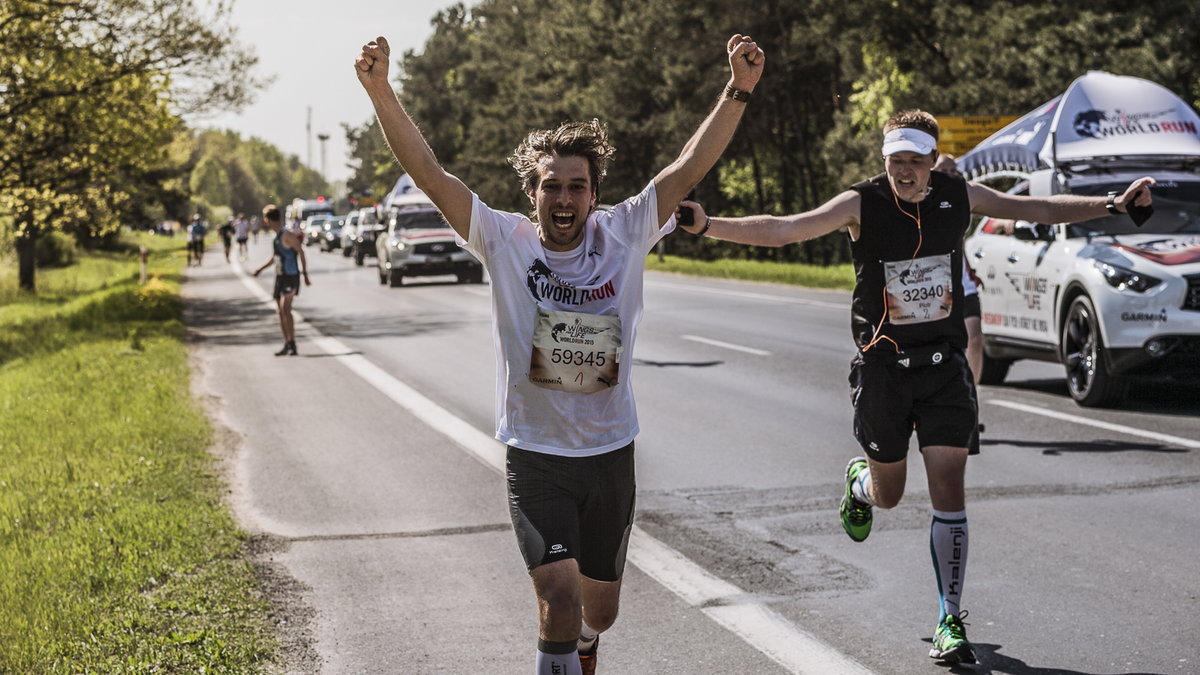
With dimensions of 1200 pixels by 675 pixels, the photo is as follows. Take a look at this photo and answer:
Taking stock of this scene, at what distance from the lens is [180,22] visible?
95.0 ft

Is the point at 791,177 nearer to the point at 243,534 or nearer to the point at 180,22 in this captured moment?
the point at 180,22

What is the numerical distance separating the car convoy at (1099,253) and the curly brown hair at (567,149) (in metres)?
7.48

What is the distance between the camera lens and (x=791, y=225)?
19.2 ft

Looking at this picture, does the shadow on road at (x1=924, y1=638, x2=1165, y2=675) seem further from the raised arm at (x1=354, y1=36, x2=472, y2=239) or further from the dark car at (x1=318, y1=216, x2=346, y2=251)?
the dark car at (x1=318, y1=216, x2=346, y2=251)

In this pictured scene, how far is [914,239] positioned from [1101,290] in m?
6.61

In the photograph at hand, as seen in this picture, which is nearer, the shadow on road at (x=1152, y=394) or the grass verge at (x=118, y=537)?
the grass verge at (x=118, y=537)

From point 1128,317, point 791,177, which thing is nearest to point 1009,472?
point 1128,317

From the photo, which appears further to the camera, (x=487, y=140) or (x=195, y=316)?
(x=487, y=140)

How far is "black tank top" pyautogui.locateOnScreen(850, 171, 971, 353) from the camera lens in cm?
594

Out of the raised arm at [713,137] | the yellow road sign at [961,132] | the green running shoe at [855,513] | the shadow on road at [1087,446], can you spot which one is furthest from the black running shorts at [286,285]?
the yellow road sign at [961,132]

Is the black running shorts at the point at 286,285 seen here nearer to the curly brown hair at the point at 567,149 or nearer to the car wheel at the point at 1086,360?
the car wheel at the point at 1086,360

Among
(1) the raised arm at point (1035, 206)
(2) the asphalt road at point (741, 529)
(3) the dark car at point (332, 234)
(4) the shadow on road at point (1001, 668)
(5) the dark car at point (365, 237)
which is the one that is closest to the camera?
(4) the shadow on road at point (1001, 668)

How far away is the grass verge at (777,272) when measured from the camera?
102 ft

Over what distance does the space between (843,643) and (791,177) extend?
56.4 meters
